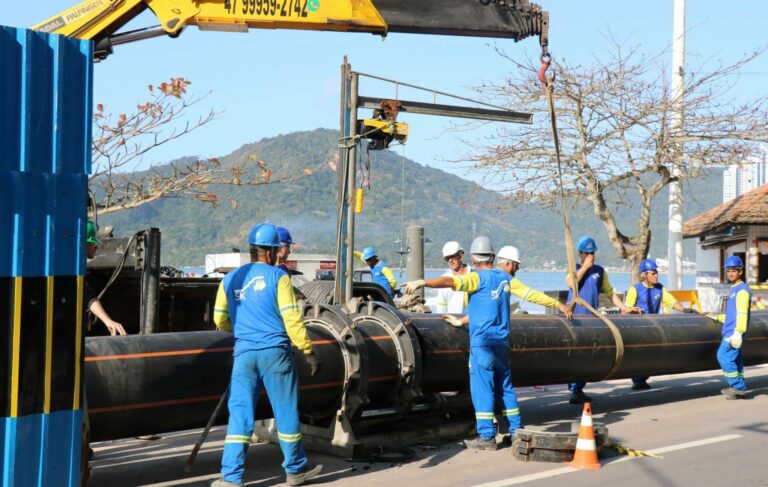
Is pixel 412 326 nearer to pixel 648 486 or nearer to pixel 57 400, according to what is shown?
pixel 648 486

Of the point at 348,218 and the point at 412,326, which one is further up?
the point at 348,218

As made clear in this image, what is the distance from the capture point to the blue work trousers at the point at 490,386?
8.83m

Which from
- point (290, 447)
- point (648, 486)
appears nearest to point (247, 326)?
point (290, 447)

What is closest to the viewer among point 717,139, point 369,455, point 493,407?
point 369,455

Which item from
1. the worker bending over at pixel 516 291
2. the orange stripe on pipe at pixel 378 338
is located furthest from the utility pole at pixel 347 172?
the orange stripe on pipe at pixel 378 338

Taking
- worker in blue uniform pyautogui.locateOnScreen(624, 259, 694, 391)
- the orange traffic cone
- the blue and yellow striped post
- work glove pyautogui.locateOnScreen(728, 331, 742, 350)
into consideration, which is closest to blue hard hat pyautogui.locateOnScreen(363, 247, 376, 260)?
worker in blue uniform pyautogui.locateOnScreen(624, 259, 694, 391)

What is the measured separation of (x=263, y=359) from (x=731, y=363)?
752 centimetres

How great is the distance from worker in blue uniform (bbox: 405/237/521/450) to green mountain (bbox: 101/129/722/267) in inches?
691

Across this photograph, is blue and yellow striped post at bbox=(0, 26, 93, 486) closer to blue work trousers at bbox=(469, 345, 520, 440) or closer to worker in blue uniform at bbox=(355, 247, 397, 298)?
blue work trousers at bbox=(469, 345, 520, 440)

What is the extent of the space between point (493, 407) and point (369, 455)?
4.36 feet

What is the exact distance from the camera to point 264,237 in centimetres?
739

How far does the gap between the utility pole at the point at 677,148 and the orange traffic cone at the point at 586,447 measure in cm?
1714

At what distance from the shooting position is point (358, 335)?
8.51m

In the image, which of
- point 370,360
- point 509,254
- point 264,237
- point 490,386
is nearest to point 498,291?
point 509,254
